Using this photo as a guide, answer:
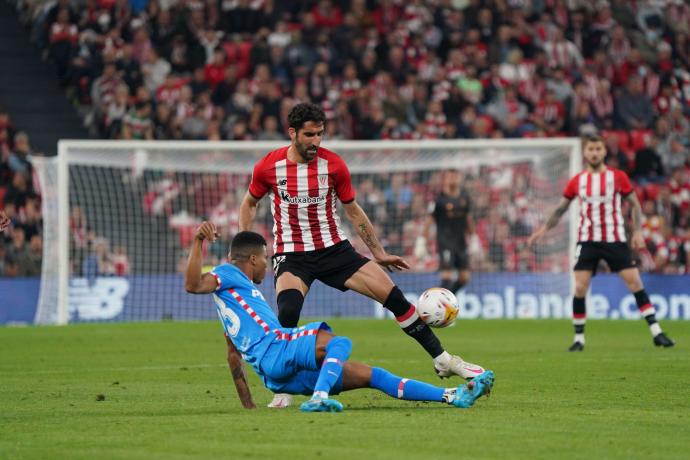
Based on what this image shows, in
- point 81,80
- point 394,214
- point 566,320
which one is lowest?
point 566,320

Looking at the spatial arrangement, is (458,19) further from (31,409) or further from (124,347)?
(31,409)

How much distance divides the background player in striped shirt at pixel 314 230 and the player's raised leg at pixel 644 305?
6.04 metres

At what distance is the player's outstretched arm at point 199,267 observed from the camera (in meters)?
7.75

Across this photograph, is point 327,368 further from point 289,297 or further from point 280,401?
point 289,297

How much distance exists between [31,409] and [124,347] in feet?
23.2

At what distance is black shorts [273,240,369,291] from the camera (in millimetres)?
9852

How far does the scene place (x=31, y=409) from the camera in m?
9.02

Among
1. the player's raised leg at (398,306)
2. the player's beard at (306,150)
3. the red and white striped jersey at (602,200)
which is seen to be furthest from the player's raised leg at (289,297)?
the red and white striped jersey at (602,200)

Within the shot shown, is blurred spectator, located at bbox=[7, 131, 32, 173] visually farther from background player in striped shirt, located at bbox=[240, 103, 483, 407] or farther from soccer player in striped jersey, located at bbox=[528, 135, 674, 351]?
background player in striped shirt, located at bbox=[240, 103, 483, 407]

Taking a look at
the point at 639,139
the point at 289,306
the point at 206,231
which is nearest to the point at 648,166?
the point at 639,139

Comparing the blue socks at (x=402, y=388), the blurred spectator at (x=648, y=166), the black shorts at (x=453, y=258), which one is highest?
the blue socks at (x=402, y=388)

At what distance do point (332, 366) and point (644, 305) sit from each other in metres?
8.22

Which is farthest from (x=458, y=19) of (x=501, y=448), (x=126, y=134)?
(x=501, y=448)

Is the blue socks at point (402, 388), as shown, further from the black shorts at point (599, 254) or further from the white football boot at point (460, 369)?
the black shorts at point (599, 254)
